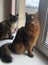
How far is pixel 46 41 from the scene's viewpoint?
1.16m

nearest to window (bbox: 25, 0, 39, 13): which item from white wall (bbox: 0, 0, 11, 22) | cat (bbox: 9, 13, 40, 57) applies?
cat (bbox: 9, 13, 40, 57)

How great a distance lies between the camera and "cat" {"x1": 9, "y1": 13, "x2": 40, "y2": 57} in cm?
101

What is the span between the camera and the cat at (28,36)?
1.01 meters

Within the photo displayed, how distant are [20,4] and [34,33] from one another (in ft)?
2.18

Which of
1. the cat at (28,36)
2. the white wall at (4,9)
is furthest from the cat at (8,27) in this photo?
the cat at (28,36)

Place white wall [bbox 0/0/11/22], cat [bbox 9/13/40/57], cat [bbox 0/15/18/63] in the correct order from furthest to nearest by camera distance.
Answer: white wall [bbox 0/0/11/22], cat [bbox 0/15/18/63], cat [bbox 9/13/40/57]

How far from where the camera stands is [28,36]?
1033mm

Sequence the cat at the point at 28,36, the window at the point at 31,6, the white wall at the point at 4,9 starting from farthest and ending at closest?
the white wall at the point at 4,9 < the window at the point at 31,6 < the cat at the point at 28,36

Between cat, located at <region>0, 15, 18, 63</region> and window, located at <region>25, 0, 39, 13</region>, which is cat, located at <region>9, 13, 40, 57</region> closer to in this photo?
window, located at <region>25, 0, 39, 13</region>

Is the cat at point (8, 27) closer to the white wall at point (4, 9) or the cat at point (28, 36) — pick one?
the white wall at point (4, 9)

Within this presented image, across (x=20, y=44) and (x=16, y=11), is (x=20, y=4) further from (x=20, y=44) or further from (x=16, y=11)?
(x=20, y=44)

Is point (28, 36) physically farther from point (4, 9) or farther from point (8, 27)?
point (4, 9)

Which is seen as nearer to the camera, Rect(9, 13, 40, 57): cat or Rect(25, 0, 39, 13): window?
Rect(9, 13, 40, 57): cat

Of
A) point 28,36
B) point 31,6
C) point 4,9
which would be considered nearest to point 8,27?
point 4,9
